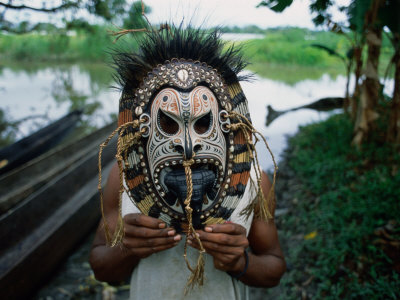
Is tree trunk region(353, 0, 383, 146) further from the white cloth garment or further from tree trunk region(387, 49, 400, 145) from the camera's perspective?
the white cloth garment

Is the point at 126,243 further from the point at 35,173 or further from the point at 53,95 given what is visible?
the point at 53,95

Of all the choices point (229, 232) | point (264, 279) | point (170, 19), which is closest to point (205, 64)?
point (170, 19)

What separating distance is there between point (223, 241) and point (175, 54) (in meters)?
0.78

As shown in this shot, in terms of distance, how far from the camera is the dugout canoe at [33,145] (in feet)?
18.2

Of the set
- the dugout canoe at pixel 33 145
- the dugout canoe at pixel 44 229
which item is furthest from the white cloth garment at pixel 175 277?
the dugout canoe at pixel 33 145

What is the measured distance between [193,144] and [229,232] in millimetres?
369

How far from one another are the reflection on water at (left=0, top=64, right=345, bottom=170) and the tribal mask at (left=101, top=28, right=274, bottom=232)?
17.3 ft

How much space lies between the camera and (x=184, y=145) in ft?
3.64

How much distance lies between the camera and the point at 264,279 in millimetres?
1475

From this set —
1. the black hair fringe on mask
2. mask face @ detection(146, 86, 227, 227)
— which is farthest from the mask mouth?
the black hair fringe on mask

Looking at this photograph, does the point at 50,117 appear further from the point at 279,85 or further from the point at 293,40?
the point at 293,40

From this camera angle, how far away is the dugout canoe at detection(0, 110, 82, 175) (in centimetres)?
554

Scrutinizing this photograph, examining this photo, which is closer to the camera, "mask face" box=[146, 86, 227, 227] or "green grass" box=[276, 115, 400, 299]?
"mask face" box=[146, 86, 227, 227]

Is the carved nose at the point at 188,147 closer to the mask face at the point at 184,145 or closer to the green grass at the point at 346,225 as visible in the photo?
the mask face at the point at 184,145
